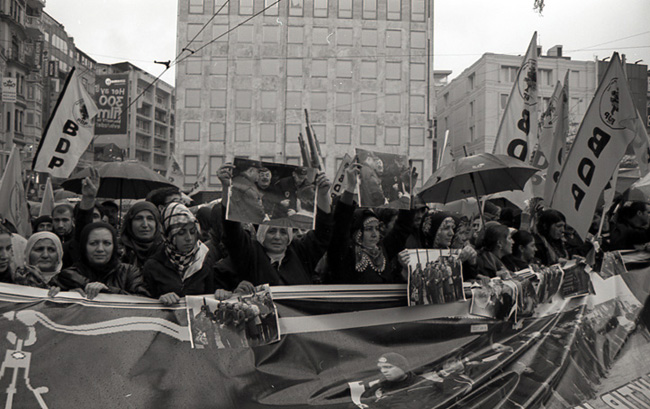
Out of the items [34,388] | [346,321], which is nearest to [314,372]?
[346,321]

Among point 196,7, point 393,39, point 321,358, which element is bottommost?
point 321,358

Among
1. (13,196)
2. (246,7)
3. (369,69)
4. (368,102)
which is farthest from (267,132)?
(13,196)

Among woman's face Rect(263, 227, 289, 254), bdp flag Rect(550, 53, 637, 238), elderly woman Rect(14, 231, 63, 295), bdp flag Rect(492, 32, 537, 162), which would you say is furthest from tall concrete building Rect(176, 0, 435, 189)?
woman's face Rect(263, 227, 289, 254)

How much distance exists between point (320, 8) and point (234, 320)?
1703 inches

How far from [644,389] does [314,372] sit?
2150 millimetres

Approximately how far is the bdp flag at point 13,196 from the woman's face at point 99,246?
280 centimetres

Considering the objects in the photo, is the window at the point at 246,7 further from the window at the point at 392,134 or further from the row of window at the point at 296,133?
the window at the point at 392,134

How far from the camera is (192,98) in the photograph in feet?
142

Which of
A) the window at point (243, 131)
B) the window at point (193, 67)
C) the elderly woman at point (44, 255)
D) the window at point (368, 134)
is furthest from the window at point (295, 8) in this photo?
the elderly woman at point (44, 255)

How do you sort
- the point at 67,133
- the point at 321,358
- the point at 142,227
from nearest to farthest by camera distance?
the point at 321,358 < the point at 142,227 < the point at 67,133

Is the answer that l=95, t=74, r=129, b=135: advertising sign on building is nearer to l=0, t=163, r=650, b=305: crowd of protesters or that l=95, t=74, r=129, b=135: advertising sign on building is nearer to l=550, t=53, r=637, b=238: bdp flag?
l=0, t=163, r=650, b=305: crowd of protesters

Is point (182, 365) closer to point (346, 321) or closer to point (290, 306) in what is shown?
point (290, 306)

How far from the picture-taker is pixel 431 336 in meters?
4.03

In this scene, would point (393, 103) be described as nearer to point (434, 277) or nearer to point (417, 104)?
point (417, 104)
